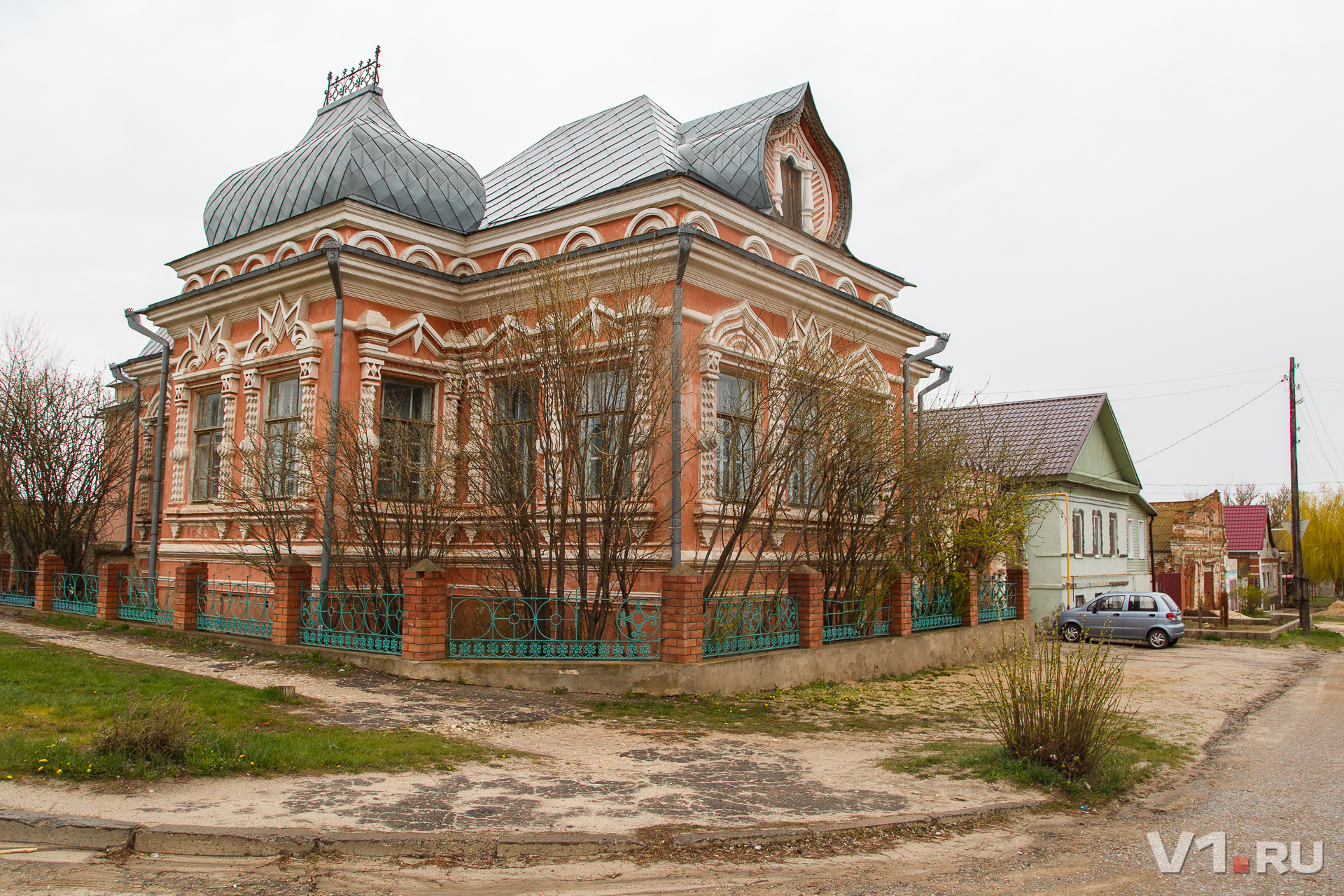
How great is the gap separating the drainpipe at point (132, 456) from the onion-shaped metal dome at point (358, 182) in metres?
4.82

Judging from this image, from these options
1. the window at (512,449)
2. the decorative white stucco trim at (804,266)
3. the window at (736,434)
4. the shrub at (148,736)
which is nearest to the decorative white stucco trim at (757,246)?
the decorative white stucco trim at (804,266)

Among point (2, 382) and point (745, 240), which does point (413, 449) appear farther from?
point (2, 382)

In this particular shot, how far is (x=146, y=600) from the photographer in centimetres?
1362

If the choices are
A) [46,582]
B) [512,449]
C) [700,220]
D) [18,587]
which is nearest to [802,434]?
[700,220]

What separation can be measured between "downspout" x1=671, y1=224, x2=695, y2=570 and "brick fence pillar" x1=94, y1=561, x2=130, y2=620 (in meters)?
8.89

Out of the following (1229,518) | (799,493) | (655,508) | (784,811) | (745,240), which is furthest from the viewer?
(1229,518)

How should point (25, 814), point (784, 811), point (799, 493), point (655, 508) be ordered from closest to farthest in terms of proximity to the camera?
point (25, 814) → point (784, 811) → point (655, 508) → point (799, 493)

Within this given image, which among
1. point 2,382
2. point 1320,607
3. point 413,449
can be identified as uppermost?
point 2,382

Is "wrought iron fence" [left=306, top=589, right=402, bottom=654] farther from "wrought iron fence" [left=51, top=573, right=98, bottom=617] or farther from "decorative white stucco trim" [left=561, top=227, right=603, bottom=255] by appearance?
"wrought iron fence" [left=51, top=573, right=98, bottom=617]

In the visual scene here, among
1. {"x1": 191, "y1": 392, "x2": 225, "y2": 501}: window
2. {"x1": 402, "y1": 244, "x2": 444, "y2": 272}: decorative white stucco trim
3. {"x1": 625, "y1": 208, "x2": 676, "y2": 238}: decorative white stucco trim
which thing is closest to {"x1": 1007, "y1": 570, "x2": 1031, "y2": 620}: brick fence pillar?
{"x1": 625, "y1": 208, "x2": 676, "y2": 238}: decorative white stucco trim

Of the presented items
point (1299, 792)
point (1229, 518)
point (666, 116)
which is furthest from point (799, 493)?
point (1229, 518)

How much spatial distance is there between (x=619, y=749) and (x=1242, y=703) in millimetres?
9271

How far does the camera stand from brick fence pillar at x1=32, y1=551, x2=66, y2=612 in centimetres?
1562

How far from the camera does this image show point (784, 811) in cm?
577
